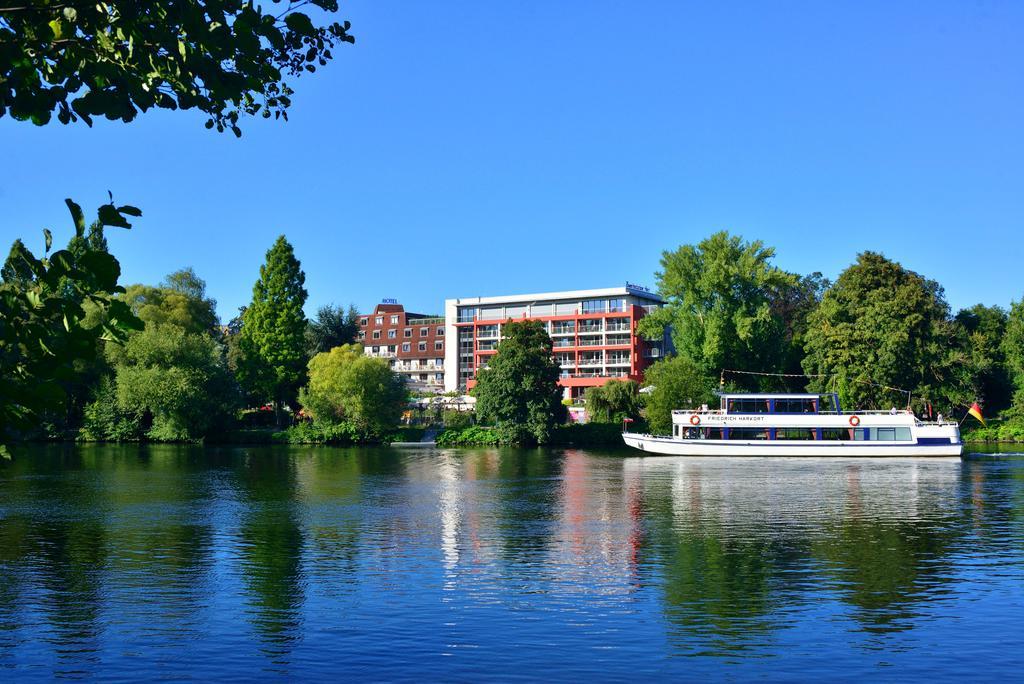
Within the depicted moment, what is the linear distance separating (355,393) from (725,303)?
39.5 metres

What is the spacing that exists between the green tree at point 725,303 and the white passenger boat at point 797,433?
32.1 ft

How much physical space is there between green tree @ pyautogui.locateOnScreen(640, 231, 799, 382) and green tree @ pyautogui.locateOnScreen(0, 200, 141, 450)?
283ft

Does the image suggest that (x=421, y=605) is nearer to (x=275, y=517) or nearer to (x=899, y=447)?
(x=275, y=517)

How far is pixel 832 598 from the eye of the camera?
22.7 metres

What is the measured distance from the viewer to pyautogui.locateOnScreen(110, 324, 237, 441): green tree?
89.3 m

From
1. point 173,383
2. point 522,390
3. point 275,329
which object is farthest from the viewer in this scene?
point 275,329

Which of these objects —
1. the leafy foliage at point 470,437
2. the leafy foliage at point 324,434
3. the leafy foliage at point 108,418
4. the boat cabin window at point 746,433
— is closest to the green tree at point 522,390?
the leafy foliage at point 470,437

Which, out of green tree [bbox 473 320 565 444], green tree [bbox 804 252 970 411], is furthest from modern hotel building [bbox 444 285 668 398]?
green tree [bbox 804 252 970 411]

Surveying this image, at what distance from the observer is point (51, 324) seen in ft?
23.4

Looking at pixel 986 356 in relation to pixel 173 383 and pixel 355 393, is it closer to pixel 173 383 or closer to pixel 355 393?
pixel 355 393

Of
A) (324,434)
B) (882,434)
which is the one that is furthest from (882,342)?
(324,434)

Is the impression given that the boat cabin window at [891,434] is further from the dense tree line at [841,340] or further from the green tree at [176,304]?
the green tree at [176,304]

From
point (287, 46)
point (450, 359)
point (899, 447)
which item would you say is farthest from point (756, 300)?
point (287, 46)

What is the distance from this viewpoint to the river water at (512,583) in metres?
17.9
